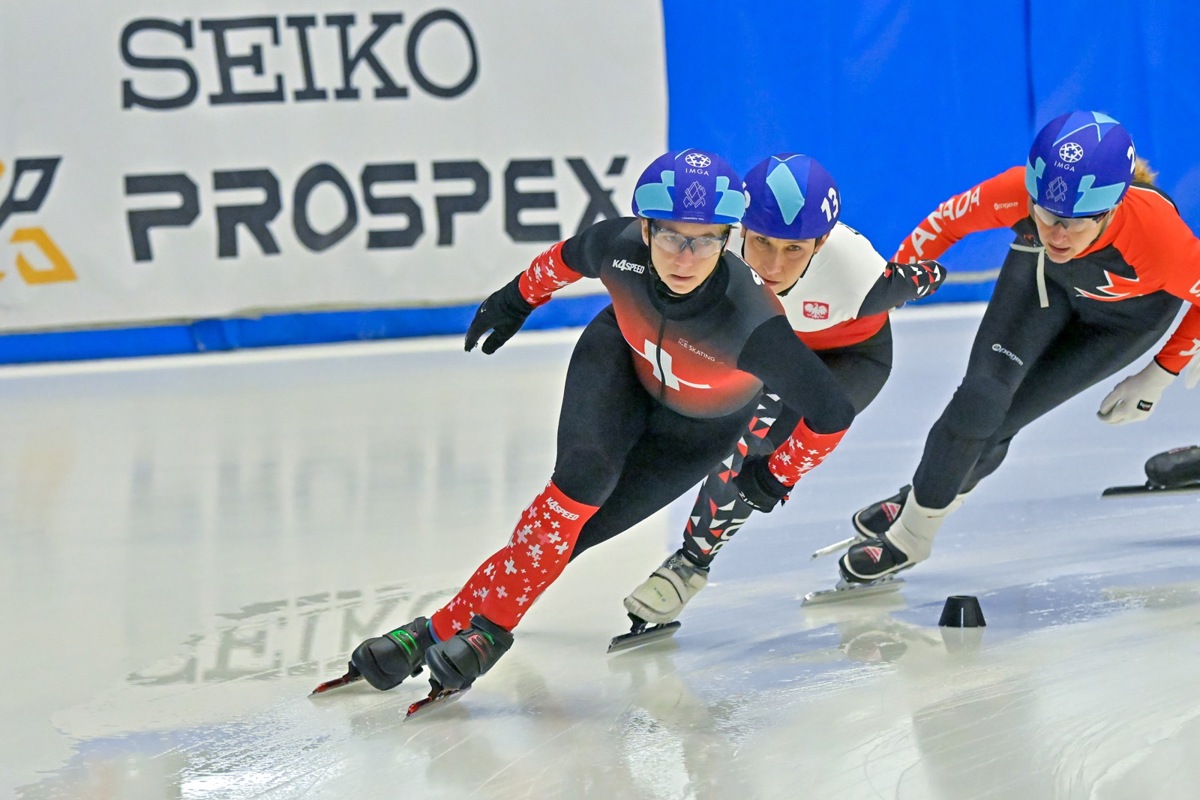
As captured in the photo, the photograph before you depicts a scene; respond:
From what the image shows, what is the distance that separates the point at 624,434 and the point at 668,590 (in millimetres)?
564

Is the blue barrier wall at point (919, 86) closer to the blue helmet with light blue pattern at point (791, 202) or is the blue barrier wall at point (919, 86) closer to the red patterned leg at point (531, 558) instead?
the blue helmet with light blue pattern at point (791, 202)

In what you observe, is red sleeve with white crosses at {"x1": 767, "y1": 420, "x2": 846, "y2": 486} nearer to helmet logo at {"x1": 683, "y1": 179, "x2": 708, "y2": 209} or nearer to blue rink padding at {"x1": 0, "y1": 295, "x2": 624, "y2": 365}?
helmet logo at {"x1": 683, "y1": 179, "x2": 708, "y2": 209}

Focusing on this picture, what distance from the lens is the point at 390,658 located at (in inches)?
110

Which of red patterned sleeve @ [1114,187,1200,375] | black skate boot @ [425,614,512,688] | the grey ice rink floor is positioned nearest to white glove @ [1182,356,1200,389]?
red patterned sleeve @ [1114,187,1200,375]

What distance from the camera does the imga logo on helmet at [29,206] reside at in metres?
7.63

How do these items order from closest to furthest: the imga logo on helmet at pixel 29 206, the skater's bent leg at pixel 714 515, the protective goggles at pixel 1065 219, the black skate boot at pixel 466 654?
the black skate boot at pixel 466 654 < the protective goggles at pixel 1065 219 < the skater's bent leg at pixel 714 515 < the imga logo on helmet at pixel 29 206

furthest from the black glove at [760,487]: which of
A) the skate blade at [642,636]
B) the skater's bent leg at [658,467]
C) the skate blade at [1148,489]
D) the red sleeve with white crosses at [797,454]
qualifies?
the skate blade at [1148,489]

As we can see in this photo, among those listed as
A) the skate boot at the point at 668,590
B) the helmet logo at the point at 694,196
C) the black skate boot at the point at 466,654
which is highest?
the helmet logo at the point at 694,196

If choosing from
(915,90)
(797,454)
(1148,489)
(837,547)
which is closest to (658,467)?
(797,454)

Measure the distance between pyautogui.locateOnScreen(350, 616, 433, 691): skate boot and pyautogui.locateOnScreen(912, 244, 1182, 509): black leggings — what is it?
1497 millimetres

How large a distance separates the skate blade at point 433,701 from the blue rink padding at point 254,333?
18.4ft

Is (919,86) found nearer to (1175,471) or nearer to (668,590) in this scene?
(1175,471)

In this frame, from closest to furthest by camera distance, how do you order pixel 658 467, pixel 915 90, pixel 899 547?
pixel 658 467, pixel 899 547, pixel 915 90

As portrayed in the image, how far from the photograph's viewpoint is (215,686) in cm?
290
